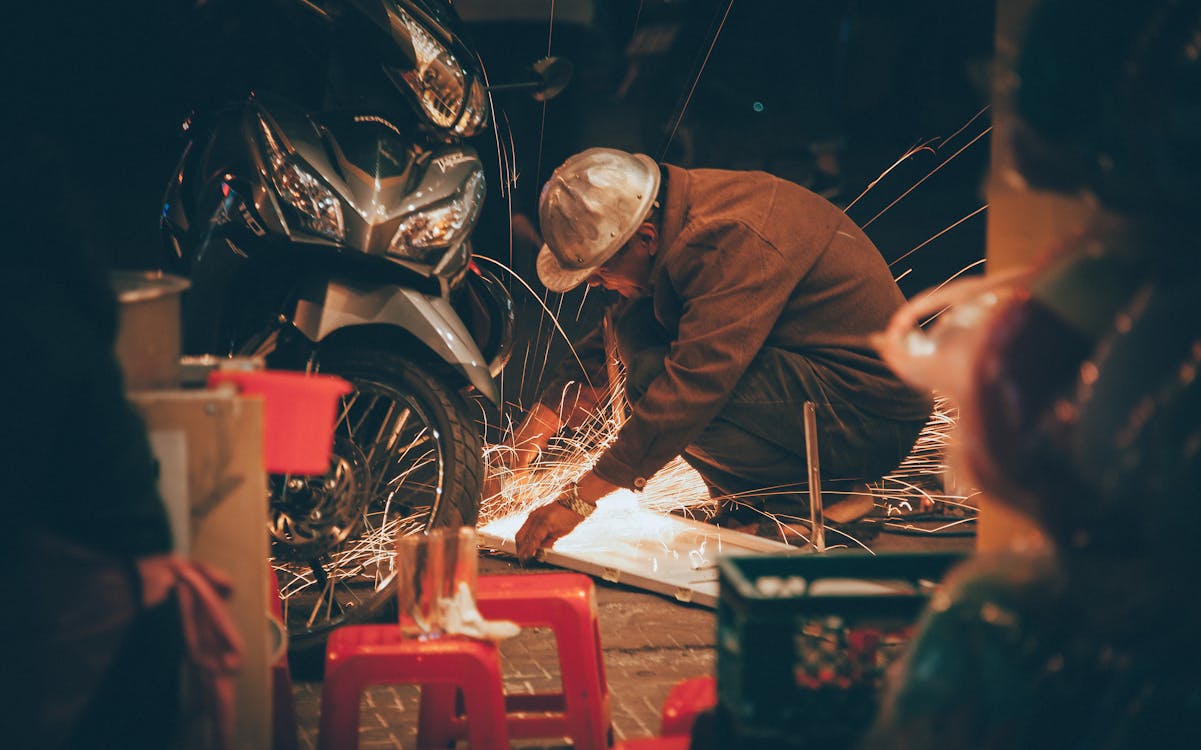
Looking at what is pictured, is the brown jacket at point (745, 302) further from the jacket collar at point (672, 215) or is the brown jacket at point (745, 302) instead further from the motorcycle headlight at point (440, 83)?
the motorcycle headlight at point (440, 83)

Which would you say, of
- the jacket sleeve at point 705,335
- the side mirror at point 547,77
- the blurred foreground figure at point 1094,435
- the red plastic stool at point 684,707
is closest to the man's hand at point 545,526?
the jacket sleeve at point 705,335

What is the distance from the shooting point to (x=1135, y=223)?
1316 mm

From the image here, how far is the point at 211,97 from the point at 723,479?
2.24 metres

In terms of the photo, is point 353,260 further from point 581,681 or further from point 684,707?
point 684,707

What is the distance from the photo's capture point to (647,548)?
4184 millimetres

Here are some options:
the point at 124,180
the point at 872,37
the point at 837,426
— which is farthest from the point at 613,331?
the point at 872,37

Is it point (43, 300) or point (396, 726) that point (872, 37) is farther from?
point (43, 300)

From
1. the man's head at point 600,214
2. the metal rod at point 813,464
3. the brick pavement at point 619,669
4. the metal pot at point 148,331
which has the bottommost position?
the brick pavement at point 619,669

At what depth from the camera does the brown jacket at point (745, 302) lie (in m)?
3.53

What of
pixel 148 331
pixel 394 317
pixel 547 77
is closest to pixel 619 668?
pixel 394 317

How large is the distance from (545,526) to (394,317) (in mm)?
832

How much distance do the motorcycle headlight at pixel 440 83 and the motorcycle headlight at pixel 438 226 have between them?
0.59 feet

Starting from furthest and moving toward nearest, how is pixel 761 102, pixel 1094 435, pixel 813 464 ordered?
pixel 761 102, pixel 813 464, pixel 1094 435

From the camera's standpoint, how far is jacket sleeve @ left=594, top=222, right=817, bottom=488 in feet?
11.5
